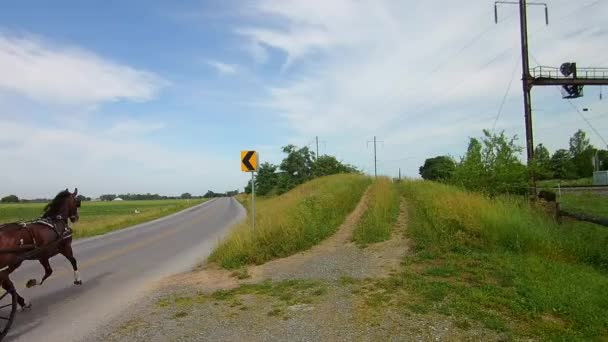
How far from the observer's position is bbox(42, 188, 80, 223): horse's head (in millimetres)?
8289

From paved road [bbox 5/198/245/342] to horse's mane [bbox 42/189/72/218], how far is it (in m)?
1.56

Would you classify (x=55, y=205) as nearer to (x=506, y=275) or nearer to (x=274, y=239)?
(x=274, y=239)

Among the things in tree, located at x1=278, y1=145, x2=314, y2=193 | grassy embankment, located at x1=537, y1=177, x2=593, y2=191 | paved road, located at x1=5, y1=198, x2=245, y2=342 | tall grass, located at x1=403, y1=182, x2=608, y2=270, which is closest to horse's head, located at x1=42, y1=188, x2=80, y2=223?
paved road, located at x1=5, y1=198, x2=245, y2=342

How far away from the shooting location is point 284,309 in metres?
6.66

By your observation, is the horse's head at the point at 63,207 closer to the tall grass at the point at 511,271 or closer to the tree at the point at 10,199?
the tall grass at the point at 511,271

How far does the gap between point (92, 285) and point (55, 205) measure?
2.09 m

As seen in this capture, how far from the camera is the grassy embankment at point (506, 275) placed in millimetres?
5652

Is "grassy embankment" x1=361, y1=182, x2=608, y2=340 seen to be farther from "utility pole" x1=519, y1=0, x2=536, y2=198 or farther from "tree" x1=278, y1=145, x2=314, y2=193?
"tree" x1=278, y1=145, x2=314, y2=193

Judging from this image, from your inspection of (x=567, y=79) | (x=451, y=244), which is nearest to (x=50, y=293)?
(x=451, y=244)

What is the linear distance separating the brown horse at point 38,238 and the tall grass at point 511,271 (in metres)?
5.79

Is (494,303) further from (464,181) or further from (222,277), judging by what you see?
(464,181)

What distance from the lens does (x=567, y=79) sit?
2823 centimetres

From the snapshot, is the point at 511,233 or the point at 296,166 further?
the point at 296,166

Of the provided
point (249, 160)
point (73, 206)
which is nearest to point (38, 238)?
point (73, 206)
